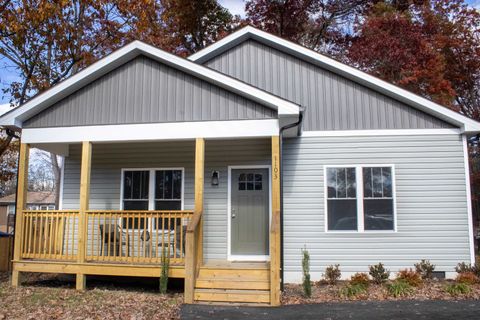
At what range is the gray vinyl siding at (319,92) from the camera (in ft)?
31.1

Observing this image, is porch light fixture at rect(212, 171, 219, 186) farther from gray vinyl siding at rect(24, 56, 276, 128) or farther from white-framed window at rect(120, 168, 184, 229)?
gray vinyl siding at rect(24, 56, 276, 128)

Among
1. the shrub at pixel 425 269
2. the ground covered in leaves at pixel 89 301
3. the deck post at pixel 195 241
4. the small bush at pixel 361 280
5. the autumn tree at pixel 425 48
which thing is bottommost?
the ground covered in leaves at pixel 89 301

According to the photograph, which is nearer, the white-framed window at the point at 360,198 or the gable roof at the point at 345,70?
the gable roof at the point at 345,70

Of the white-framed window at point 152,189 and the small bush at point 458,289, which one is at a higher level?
the white-framed window at point 152,189

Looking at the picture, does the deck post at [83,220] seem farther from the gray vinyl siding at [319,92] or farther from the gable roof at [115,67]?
the gray vinyl siding at [319,92]

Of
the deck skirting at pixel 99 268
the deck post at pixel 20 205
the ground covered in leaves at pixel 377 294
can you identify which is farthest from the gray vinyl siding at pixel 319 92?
the deck post at pixel 20 205

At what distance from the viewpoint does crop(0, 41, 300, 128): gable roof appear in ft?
26.1

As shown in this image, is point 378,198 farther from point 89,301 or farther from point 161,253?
point 89,301

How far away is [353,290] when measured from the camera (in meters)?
7.70

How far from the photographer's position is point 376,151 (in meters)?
9.45

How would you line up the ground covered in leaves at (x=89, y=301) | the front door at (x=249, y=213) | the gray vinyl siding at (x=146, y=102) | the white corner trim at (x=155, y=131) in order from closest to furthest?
the ground covered in leaves at (x=89, y=301) → the white corner trim at (x=155, y=131) → the gray vinyl siding at (x=146, y=102) → the front door at (x=249, y=213)

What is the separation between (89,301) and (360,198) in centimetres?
580

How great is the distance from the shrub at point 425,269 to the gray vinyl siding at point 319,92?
2930 millimetres

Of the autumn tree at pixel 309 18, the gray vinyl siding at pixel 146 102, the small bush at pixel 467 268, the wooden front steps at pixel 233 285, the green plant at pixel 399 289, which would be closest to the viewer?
the wooden front steps at pixel 233 285
